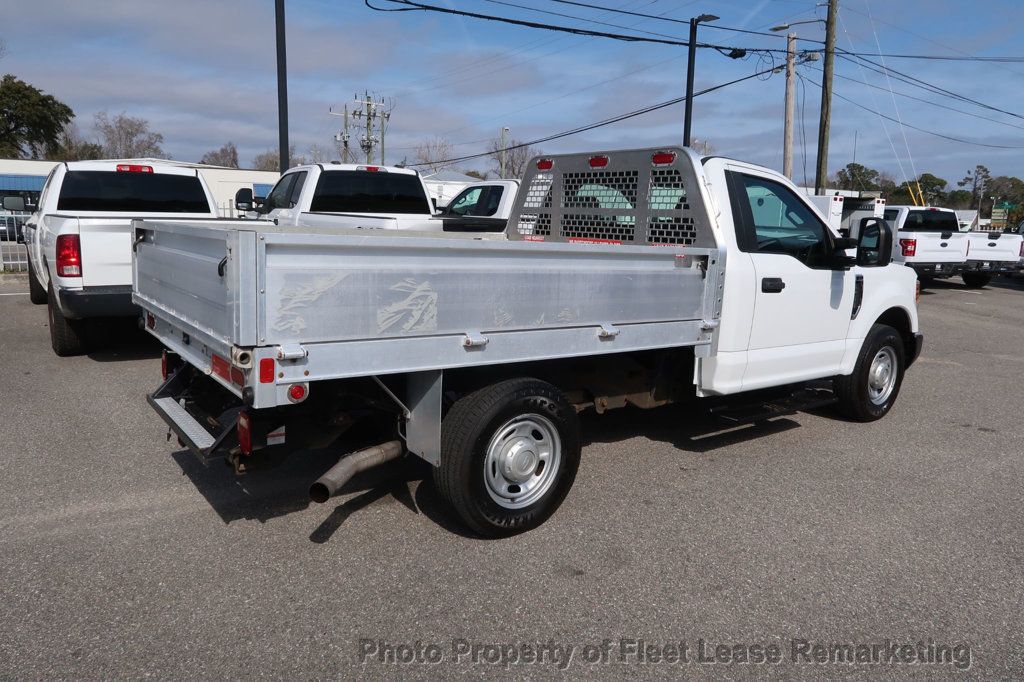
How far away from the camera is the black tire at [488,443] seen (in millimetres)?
3920

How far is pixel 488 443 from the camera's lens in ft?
13.1

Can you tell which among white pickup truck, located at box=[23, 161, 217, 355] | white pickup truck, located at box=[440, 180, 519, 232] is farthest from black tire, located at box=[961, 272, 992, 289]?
white pickup truck, located at box=[23, 161, 217, 355]

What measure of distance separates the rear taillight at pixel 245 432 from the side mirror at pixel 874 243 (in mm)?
4360

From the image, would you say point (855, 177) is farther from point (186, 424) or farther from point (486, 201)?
point (186, 424)

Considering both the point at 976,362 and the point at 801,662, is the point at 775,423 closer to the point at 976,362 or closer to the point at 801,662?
the point at 801,662

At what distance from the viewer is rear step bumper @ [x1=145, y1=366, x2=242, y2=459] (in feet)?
12.6

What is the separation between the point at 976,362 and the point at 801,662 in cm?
842

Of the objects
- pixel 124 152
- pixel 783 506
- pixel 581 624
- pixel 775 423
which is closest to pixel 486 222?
pixel 775 423

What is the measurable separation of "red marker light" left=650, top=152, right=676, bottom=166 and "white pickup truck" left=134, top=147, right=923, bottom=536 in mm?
11

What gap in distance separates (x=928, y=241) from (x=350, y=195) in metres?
14.5

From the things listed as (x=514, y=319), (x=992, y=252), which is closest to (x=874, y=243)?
(x=514, y=319)

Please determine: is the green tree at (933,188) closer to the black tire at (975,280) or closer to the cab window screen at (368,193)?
the black tire at (975,280)

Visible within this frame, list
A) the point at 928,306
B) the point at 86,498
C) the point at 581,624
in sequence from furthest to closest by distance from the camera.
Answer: the point at 928,306 → the point at 86,498 → the point at 581,624

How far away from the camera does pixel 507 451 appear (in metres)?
4.17
